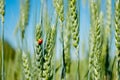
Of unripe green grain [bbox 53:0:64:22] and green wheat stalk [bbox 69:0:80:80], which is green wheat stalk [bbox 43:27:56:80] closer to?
green wheat stalk [bbox 69:0:80:80]

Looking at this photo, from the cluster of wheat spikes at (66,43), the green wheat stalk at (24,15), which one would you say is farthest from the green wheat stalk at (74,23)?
the green wheat stalk at (24,15)

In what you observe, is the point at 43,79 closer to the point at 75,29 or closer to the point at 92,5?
the point at 75,29

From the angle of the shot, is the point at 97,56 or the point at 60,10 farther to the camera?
the point at 60,10

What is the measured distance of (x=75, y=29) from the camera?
3.68 feet

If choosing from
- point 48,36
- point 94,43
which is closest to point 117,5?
point 94,43

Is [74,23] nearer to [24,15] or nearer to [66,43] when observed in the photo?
[66,43]

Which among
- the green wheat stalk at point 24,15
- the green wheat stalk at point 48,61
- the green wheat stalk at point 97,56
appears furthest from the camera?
the green wheat stalk at point 24,15

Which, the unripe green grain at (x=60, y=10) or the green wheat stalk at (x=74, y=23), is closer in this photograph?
the green wheat stalk at (x=74, y=23)

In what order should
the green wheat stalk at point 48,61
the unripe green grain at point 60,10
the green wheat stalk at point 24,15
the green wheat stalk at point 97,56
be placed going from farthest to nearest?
the green wheat stalk at point 24,15 → the unripe green grain at point 60,10 → the green wheat stalk at point 97,56 → the green wheat stalk at point 48,61

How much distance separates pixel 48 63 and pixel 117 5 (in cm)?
35

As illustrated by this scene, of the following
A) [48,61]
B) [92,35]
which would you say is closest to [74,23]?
[92,35]

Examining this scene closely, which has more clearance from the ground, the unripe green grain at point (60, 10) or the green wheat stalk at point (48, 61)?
the unripe green grain at point (60, 10)

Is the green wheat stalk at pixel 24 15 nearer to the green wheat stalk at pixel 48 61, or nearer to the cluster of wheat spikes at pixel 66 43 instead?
the cluster of wheat spikes at pixel 66 43

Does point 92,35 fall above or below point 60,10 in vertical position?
below
